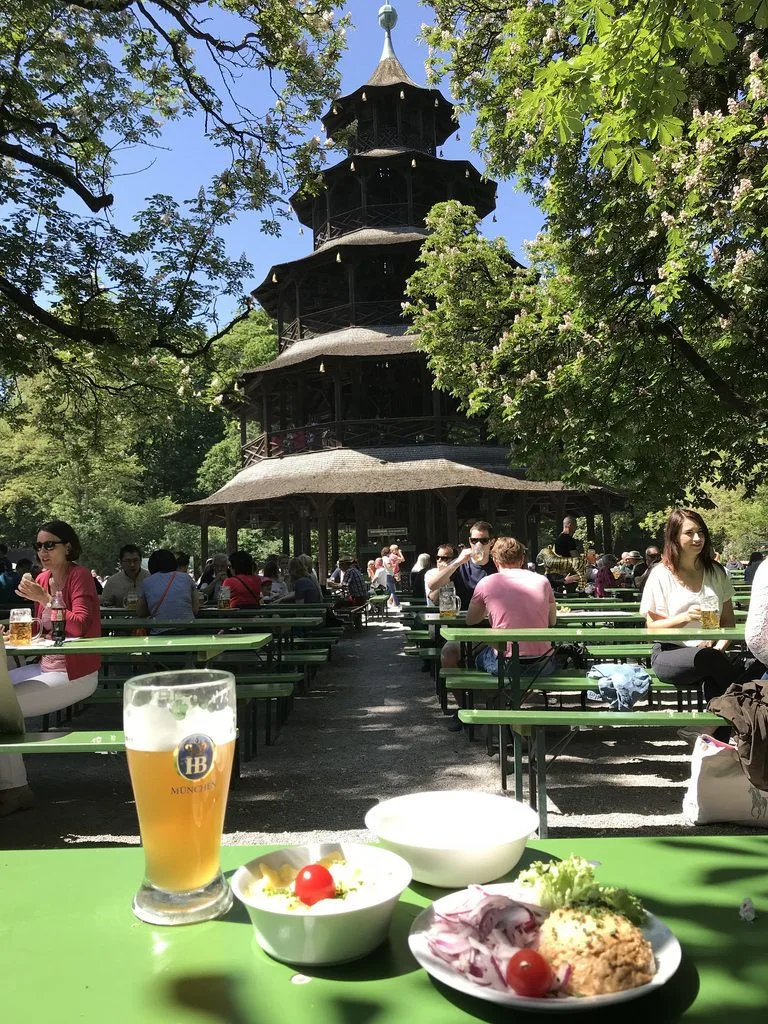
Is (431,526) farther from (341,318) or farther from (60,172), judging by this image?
(60,172)

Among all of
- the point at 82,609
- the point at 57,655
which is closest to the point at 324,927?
the point at 57,655

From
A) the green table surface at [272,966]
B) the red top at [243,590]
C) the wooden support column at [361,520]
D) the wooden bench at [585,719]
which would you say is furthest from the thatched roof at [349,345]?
the green table surface at [272,966]

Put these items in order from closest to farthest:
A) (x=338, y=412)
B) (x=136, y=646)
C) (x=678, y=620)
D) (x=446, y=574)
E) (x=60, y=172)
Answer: (x=136, y=646), (x=678, y=620), (x=446, y=574), (x=60, y=172), (x=338, y=412)

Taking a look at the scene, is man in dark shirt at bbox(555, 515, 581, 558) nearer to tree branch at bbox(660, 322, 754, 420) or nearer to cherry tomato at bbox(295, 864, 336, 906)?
tree branch at bbox(660, 322, 754, 420)

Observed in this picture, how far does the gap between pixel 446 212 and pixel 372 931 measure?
15.0 m

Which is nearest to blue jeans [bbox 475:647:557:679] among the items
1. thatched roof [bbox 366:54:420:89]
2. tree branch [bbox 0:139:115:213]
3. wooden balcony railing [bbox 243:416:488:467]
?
tree branch [bbox 0:139:115:213]

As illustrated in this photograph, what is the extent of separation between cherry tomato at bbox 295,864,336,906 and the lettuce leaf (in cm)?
24

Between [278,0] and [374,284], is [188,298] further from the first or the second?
[374,284]

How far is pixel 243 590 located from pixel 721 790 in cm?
626

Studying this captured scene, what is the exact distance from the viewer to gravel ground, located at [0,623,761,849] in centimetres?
474

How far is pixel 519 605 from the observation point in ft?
18.8

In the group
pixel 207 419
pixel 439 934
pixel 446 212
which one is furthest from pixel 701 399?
pixel 207 419

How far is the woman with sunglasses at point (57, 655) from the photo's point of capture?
4.66 m

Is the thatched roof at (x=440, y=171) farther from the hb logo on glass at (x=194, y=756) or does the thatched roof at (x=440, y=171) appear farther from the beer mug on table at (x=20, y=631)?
the hb logo on glass at (x=194, y=756)
